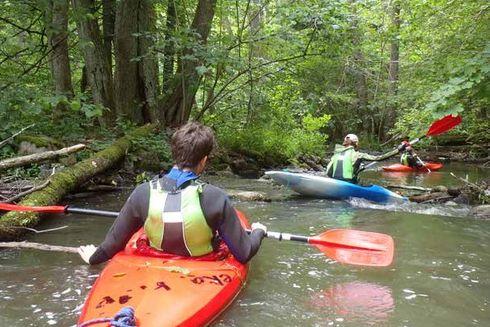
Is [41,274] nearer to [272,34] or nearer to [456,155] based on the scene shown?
[272,34]

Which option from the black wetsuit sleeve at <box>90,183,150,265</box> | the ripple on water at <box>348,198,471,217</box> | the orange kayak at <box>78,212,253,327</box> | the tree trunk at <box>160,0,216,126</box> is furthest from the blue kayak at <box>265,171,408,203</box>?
the black wetsuit sleeve at <box>90,183,150,265</box>

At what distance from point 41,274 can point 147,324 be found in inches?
67.7

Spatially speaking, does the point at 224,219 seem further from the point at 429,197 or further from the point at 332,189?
the point at 429,197

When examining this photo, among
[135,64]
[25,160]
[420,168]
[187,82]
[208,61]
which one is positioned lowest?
[420,168]

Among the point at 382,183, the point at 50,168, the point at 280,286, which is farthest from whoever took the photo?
the point at 382,183

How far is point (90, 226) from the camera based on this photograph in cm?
508

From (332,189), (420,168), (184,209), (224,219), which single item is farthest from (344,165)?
(420,168)

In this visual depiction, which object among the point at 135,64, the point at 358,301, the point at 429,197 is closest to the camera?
the point at 358,301

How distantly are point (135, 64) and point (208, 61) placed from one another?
220cm

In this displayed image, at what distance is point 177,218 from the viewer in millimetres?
2723

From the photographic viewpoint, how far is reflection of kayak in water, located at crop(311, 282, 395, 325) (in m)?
2.90

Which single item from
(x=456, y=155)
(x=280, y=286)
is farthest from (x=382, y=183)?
(x=280, y=286)

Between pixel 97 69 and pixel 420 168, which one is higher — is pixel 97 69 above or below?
above

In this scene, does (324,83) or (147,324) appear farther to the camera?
(324,83)
